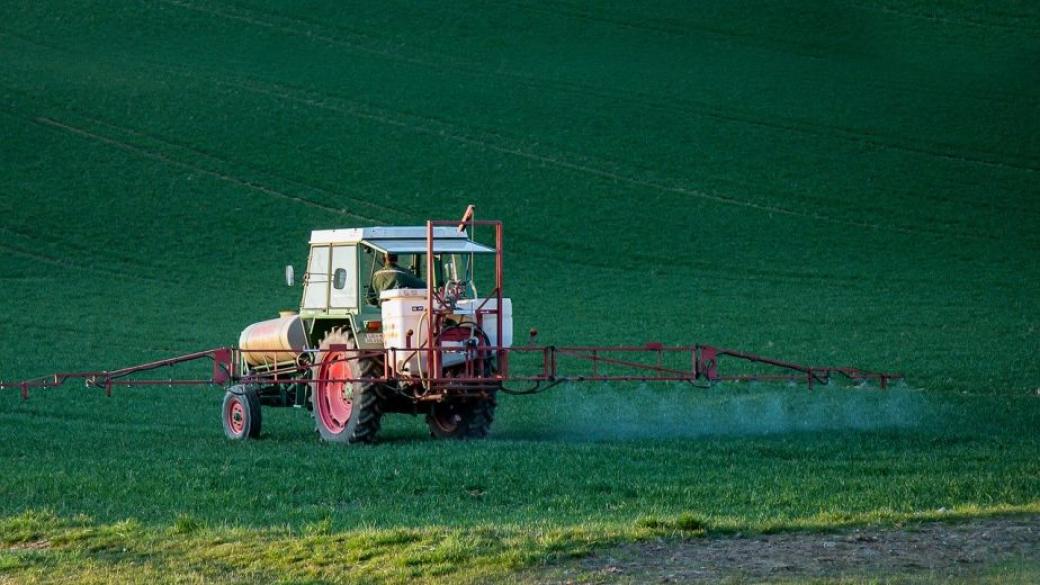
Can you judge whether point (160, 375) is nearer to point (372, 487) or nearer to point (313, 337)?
point (313, 337)

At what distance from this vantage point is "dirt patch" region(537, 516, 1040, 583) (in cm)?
1114

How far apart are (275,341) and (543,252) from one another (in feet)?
85.5

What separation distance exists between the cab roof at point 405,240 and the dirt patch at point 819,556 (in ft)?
29.1

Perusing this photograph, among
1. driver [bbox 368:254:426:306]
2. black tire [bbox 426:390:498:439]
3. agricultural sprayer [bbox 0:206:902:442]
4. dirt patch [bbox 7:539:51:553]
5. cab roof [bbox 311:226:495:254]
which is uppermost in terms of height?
cab roof [bbox 311:226:495:254]

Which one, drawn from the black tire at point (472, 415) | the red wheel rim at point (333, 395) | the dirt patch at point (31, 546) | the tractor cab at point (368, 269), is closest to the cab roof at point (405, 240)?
the tractor cab at point (368, 269)

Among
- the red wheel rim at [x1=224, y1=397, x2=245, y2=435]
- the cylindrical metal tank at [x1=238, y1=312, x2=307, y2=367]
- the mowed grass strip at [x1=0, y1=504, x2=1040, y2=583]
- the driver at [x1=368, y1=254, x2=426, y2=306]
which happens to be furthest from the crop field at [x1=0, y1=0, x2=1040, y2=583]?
the driver at [x1=368, y1=254, x2=426, y2=306]

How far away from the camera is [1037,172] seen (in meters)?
54.8

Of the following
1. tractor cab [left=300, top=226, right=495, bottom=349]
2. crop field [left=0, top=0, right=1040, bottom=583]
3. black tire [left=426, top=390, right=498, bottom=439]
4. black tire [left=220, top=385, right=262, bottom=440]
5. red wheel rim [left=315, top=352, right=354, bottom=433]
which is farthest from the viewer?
black tire [left=220, top=385, right=262, bottom=440]

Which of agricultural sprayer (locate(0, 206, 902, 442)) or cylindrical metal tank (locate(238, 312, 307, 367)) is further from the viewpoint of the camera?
cylindrical metal tank (locate(238, 312, 307, 367))

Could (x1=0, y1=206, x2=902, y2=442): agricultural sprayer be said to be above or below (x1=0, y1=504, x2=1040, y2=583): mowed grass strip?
above

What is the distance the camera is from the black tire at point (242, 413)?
71.6ft

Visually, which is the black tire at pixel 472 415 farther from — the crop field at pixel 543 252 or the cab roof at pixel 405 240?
the cab roof at pixel 405 240

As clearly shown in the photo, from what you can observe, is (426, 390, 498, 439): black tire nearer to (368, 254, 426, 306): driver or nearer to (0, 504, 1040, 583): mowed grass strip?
(368, 254, 426, 306): driver

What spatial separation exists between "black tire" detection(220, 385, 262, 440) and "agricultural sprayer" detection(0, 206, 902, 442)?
2 centimetres
